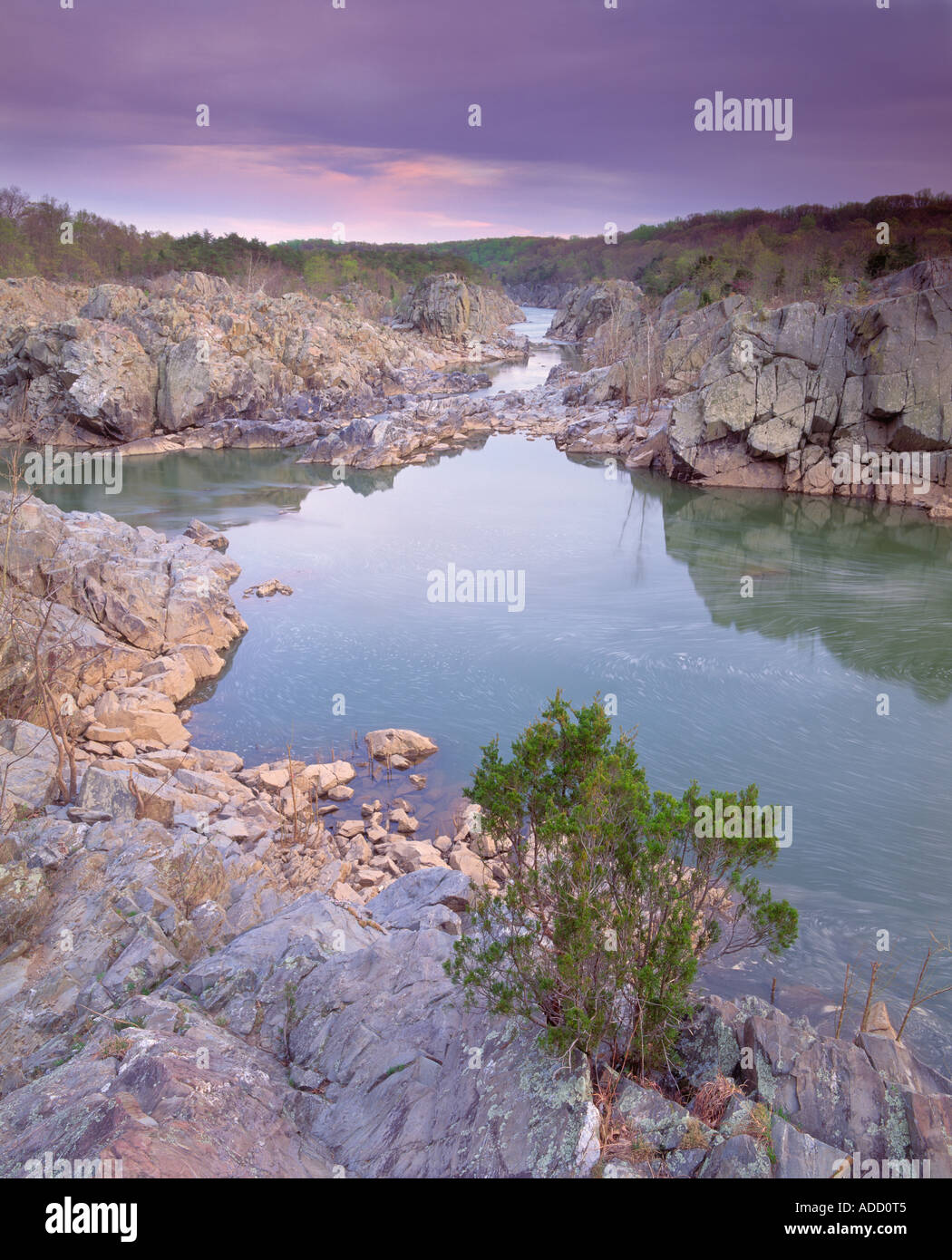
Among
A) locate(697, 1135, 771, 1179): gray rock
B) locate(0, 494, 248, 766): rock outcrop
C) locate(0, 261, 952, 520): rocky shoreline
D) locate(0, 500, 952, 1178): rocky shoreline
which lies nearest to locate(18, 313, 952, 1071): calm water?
locate(0, 494, 248, 766): rock outcrop

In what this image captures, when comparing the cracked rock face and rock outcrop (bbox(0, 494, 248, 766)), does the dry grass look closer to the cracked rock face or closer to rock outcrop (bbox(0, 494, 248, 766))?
the cracked rock face

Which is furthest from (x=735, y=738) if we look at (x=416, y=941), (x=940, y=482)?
(x=940, y=482)

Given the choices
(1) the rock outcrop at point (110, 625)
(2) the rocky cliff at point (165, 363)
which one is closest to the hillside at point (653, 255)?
(2) the rocky cliff at point (165, 363)

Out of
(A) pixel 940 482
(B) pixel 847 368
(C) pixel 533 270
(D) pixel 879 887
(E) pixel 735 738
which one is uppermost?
(C) pixel 533 270

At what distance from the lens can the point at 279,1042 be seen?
19.7 ft

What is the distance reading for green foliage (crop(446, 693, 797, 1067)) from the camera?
5113mm

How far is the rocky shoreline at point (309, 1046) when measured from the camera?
176 inches

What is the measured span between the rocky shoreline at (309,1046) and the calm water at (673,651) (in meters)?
3.76

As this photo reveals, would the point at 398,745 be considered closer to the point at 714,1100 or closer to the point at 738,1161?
the point at 714,1100

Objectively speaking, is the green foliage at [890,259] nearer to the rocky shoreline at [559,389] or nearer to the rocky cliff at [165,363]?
the rocky shoreline at [559,389]

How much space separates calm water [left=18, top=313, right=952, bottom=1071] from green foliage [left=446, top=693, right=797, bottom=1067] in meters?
4.11

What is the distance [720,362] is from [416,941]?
31.9 meters
